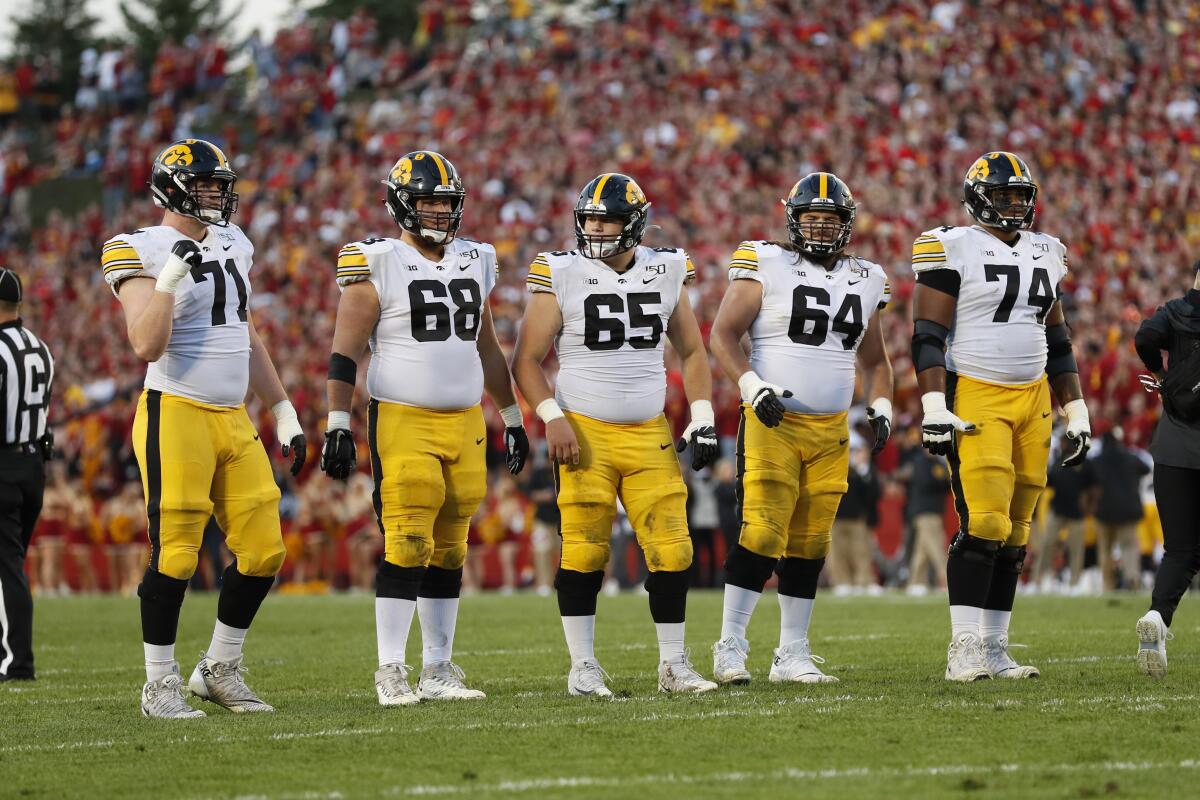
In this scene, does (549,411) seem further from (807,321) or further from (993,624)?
(993,624)

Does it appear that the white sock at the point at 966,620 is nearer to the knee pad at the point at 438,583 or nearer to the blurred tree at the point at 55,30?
the knee pad at the point at 438,583

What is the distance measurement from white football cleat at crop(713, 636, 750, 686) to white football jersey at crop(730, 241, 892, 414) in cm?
100

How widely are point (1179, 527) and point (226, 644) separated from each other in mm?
3924

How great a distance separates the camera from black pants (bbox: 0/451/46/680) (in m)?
8.40

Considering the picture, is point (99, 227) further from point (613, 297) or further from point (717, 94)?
point (613, 297)

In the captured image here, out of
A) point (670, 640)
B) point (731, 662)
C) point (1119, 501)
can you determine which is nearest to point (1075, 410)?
point (731, 662)

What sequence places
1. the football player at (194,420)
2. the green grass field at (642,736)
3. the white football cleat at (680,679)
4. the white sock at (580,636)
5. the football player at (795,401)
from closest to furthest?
the green grass field at (642,736), the football player at (194,420), the white football cleat at (680,679), the white sock at (580,636), the football player at (795,401)

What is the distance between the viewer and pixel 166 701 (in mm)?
6359

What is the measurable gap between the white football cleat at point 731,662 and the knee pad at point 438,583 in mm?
1113

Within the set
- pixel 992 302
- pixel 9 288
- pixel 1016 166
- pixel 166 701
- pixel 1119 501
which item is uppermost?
pixel 1016 166

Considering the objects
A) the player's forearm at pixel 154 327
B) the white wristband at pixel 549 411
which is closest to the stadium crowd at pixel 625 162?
the white wristband at pixel 549 411

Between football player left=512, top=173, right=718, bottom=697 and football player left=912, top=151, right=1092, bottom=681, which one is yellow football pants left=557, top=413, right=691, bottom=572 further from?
football player left=912, top=151, right=1092, bottom=681

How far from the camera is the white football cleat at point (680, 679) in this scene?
6.69 metres

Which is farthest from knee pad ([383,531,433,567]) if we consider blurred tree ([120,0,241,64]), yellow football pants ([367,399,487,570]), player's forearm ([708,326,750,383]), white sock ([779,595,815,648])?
blurred tree ([120,0,241,64])
